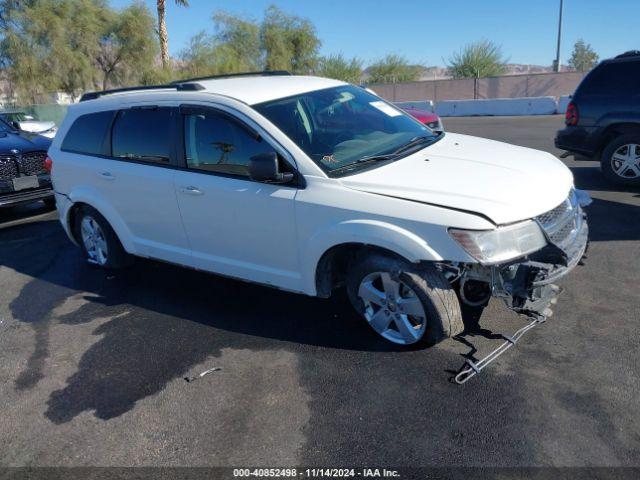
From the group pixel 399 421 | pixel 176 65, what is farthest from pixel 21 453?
pixel 176 65

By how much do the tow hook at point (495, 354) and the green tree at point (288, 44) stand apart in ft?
136

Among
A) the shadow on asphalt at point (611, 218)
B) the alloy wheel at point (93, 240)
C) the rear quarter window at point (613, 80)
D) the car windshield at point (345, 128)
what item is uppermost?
the rear quarter window at point (613, 80)

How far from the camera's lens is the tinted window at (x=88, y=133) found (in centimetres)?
516

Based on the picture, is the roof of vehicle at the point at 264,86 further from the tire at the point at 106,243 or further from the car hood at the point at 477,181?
the tire at the point at 106,243

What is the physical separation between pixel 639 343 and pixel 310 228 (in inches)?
93.6

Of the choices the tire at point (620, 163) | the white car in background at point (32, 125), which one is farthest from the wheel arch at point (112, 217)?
the white car in background at point (32, 125)

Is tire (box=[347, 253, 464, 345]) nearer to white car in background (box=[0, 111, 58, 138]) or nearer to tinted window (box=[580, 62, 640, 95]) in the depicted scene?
tinted window (box=[580, 62, 640, 95])

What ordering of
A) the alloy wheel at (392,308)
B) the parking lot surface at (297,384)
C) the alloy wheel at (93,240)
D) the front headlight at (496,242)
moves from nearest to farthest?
the parking lot surface at (297,384) < the front headlight at (496,242) < the alloy wheel at (392,308) < the alloy wheel at (93,240)

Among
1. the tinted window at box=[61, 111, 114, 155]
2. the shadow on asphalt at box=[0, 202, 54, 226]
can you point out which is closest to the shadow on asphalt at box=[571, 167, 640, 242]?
the tinted window at box=[61, 111, 114, 155]

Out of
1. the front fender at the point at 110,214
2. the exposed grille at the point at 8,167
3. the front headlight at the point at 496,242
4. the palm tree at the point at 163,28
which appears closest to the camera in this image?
the front headlight at the point at 496,242

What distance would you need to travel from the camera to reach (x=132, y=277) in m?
5.57

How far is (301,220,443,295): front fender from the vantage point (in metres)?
3.30

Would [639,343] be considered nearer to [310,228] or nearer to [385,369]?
[385,369]

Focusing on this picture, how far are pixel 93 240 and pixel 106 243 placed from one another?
0.94 feet
